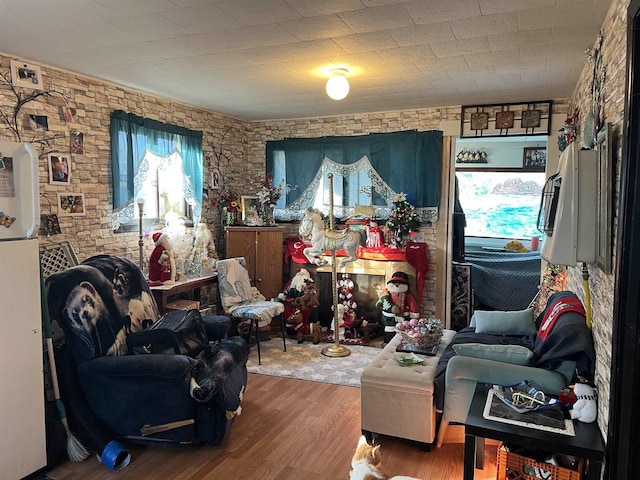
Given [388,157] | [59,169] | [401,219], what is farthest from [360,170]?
[59,169]

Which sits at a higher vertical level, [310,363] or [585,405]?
[585,405]

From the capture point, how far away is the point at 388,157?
514 centimetres

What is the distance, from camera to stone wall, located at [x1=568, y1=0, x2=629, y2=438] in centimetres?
A: 192

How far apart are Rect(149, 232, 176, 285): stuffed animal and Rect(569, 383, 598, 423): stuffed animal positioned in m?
3.20

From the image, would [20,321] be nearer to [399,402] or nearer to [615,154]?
[399,402]

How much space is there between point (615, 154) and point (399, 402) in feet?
5.70

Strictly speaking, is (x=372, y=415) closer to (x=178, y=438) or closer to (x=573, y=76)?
(x=178, y=438)

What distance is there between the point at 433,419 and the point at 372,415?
1.18ft

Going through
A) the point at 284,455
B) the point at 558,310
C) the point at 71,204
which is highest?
the point at 71,204

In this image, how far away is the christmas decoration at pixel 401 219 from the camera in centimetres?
492

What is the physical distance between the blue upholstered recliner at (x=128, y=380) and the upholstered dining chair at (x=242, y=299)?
52.5 inches

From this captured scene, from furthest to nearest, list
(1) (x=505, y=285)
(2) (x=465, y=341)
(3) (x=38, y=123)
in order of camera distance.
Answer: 1. (1) (x=505, y=285)
2. (2) (x=465, y=341)
3. (3) (x=38, y=123)

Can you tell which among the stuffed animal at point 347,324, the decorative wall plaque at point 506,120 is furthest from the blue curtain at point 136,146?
the decorative wall plaque at point 506,120

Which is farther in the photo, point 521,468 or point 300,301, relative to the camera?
point 300,301
